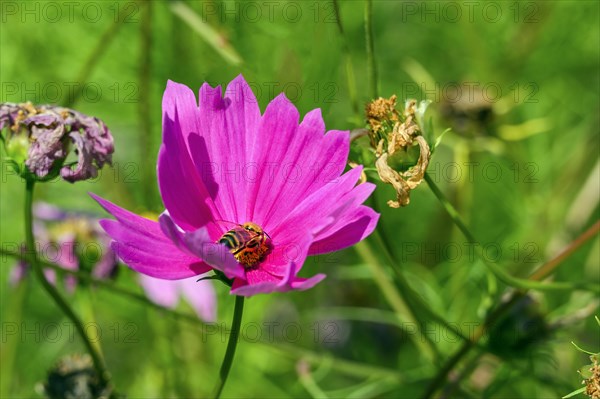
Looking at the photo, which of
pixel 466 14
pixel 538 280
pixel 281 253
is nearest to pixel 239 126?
pixel 281 253

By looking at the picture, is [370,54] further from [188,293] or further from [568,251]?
[188,293]

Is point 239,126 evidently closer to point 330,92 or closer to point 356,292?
point 330,92

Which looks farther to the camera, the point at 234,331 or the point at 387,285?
the point at 387,285

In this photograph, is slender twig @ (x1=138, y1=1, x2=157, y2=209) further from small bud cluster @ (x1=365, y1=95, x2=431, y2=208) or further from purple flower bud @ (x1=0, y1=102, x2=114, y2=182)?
small bud cluster @ (x1=365, y1=95, x2=431, y2=208)

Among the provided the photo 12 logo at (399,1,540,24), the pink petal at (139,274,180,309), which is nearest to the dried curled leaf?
the pink petal at (139,274,180,309)

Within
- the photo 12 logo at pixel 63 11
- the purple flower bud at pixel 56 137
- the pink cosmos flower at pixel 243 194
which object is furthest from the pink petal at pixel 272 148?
the photo 12 logo at pixel 63 11

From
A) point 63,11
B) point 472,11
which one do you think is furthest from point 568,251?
point 63,11

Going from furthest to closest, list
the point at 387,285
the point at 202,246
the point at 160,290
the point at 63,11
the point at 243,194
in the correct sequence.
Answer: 1. the point at 63,11
2. the point at 160,290
3. the point at 387,285
4. the point at 243,194
5. the point at 202,246
